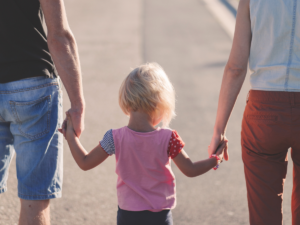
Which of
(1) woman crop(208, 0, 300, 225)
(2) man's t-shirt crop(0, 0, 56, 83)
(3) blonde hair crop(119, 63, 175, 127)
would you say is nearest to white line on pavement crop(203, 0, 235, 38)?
(1) woman crop(208, 0, 300, 225)

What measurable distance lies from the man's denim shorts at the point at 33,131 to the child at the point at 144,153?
0.20m

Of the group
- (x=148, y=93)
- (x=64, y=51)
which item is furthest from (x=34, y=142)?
(x=148, y=93)

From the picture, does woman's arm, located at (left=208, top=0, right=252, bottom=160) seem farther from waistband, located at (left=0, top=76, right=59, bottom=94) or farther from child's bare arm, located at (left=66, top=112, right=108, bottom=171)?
waistband, located at (left=0, top=76, right=59, bottom=94)

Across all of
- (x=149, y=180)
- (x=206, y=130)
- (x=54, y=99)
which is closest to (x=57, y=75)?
(x=54, y=99)

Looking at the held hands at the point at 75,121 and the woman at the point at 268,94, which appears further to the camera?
the held hands at the point at 75,121

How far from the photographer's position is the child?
2.18m

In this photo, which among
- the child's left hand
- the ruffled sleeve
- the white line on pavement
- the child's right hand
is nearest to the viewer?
the ruffled sleeve

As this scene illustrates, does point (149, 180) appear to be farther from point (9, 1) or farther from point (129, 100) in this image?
point (9, 1)

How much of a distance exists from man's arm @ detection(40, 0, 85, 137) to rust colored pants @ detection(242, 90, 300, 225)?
38.8 inches

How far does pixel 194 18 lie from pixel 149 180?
1340cm

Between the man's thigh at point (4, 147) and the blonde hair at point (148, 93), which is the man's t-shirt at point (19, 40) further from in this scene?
the blonde hair at point (148, 93)

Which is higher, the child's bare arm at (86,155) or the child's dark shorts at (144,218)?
the child's bare arm at (86,155)

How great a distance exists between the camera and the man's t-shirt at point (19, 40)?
7.31 ft

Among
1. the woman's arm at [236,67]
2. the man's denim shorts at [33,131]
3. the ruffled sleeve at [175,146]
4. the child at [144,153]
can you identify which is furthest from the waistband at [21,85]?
the woman's arm at [236,67]
